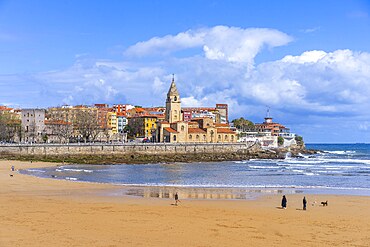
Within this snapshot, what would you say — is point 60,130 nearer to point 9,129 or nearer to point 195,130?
point 9,129

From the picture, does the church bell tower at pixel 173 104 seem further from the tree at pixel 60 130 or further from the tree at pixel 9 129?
the tree at pixel 9 129

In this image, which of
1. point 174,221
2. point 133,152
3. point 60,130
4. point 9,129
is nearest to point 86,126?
point 60,130

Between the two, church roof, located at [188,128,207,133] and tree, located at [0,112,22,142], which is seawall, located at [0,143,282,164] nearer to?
church roof, located at [188,128,207,133]

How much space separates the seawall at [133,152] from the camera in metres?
75.4

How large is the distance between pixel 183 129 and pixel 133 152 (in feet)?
57.4

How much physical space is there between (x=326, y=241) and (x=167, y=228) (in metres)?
6.52

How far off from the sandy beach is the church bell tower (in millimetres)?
75658

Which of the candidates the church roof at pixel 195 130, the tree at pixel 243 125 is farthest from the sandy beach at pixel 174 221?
the tree at pixel 243 125

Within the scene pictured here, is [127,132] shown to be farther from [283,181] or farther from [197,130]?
[283,181]

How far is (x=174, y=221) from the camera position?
891 inches

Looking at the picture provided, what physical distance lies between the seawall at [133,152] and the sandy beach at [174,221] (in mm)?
44322

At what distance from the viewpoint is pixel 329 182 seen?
147 feet

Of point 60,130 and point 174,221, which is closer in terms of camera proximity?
point 174,221

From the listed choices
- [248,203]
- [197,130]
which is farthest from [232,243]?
[197,130]
